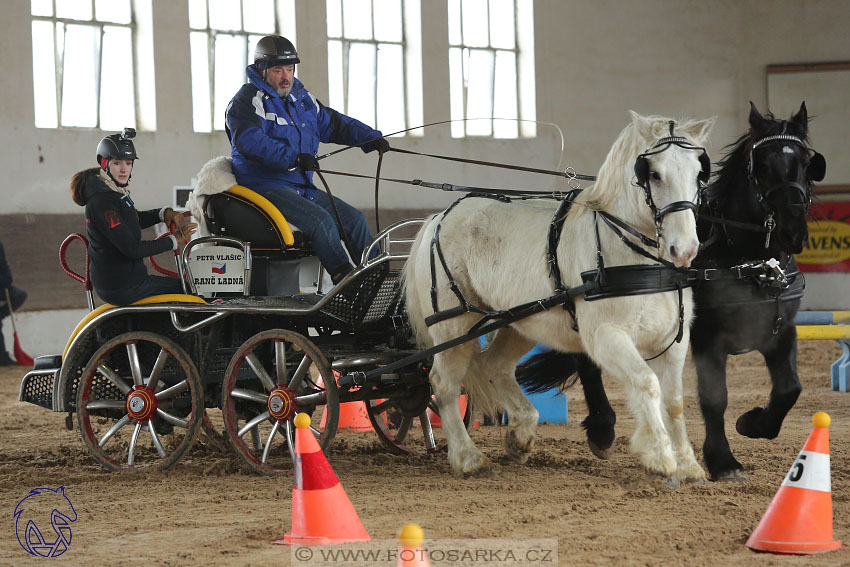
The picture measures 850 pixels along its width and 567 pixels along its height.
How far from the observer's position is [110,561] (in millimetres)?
3547

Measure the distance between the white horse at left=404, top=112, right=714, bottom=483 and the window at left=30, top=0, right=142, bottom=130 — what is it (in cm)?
847

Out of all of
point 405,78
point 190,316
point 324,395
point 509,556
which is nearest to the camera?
point 509,556

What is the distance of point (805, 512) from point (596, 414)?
2144 mm

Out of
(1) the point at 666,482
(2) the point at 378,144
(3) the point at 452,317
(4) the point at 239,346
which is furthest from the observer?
(2) the point at 378,144

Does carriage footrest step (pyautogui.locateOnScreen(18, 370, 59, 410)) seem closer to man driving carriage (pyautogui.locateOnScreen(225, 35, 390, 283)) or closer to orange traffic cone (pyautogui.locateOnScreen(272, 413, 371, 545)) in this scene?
man driving carriage (pyautogui.locateOnScreen(225, 35, 390, 283))

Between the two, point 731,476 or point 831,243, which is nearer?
point 731,476

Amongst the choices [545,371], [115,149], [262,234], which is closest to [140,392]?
[262,234]

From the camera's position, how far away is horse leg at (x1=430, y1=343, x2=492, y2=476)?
5137 millimetres

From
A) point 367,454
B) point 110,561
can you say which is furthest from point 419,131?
point 110,561

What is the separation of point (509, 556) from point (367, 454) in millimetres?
2768

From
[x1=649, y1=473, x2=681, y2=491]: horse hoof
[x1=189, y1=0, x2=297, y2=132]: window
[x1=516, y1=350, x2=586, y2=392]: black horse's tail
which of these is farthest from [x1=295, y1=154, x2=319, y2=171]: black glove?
[x1=189, y1=0, x2=297, y2=132]: window

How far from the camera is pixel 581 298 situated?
174 inches

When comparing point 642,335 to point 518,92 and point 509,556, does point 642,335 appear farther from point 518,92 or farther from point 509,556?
point 518,92

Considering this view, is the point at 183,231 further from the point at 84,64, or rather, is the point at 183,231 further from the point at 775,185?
the point at 84,64
